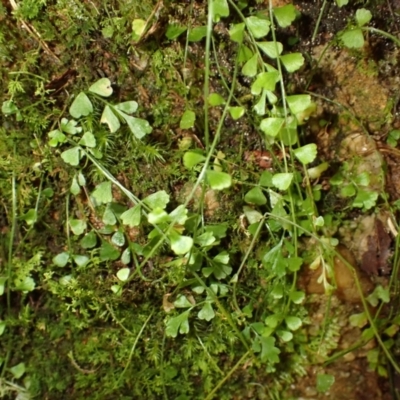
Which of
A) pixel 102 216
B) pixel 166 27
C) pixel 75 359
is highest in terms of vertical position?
pixel 166 27

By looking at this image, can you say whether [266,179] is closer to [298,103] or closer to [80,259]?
[298,103]

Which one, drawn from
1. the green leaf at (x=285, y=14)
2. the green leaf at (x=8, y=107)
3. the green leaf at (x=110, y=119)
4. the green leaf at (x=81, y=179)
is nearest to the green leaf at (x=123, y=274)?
the green leaf at (x=81, y=179)

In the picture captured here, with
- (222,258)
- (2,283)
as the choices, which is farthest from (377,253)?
(2,283)

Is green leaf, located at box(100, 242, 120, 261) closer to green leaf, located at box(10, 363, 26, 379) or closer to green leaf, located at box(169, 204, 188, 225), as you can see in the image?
green leaf, located at box(169, 204, 188, 225)

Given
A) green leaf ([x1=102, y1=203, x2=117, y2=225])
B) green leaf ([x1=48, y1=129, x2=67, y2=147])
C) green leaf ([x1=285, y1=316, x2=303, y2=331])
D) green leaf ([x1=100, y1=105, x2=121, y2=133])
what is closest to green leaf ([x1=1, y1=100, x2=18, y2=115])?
green leaf ([x1=48, y1=129, x2=67, y2=147])

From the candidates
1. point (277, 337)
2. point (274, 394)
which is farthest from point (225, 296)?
point (274, 394)

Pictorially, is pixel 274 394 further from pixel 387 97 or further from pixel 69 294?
pixel 387 97
